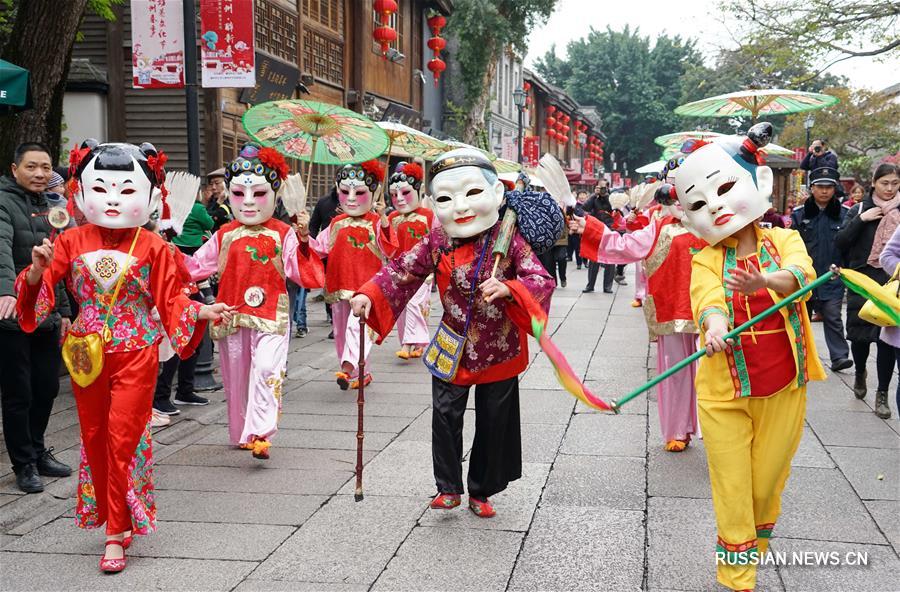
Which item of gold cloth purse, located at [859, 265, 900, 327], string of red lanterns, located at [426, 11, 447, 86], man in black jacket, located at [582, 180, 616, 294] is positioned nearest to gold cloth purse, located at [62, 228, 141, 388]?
gold cloth purse, located at [859, 265, 900, 327]

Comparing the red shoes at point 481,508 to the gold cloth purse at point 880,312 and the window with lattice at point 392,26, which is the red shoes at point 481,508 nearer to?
the gold cloth purse at point 880,312

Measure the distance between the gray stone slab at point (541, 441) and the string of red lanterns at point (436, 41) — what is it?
57.6 ft

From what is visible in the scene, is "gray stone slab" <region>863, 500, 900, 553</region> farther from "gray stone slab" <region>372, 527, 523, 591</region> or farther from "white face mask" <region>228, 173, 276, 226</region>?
"white face mask" <region>228, 173, 276, 226</region>

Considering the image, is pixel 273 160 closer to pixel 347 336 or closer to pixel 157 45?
pixel 347 336

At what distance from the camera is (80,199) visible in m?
4.50

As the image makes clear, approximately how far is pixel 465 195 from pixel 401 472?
1.93 meters

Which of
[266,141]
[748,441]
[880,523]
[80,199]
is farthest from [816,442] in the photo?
[80,199]

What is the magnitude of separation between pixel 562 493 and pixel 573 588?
4.32ft

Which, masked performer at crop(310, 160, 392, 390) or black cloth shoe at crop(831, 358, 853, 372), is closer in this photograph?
masked performer at crop(310, 160, 392, 390)

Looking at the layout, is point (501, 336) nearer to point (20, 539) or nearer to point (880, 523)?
point (880, 523)

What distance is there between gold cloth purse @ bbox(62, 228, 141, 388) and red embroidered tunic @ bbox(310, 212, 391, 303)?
165 inches

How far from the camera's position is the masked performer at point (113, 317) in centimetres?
431

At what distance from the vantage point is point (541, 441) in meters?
6.37

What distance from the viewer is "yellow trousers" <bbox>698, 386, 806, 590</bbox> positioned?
3781 millimetres
